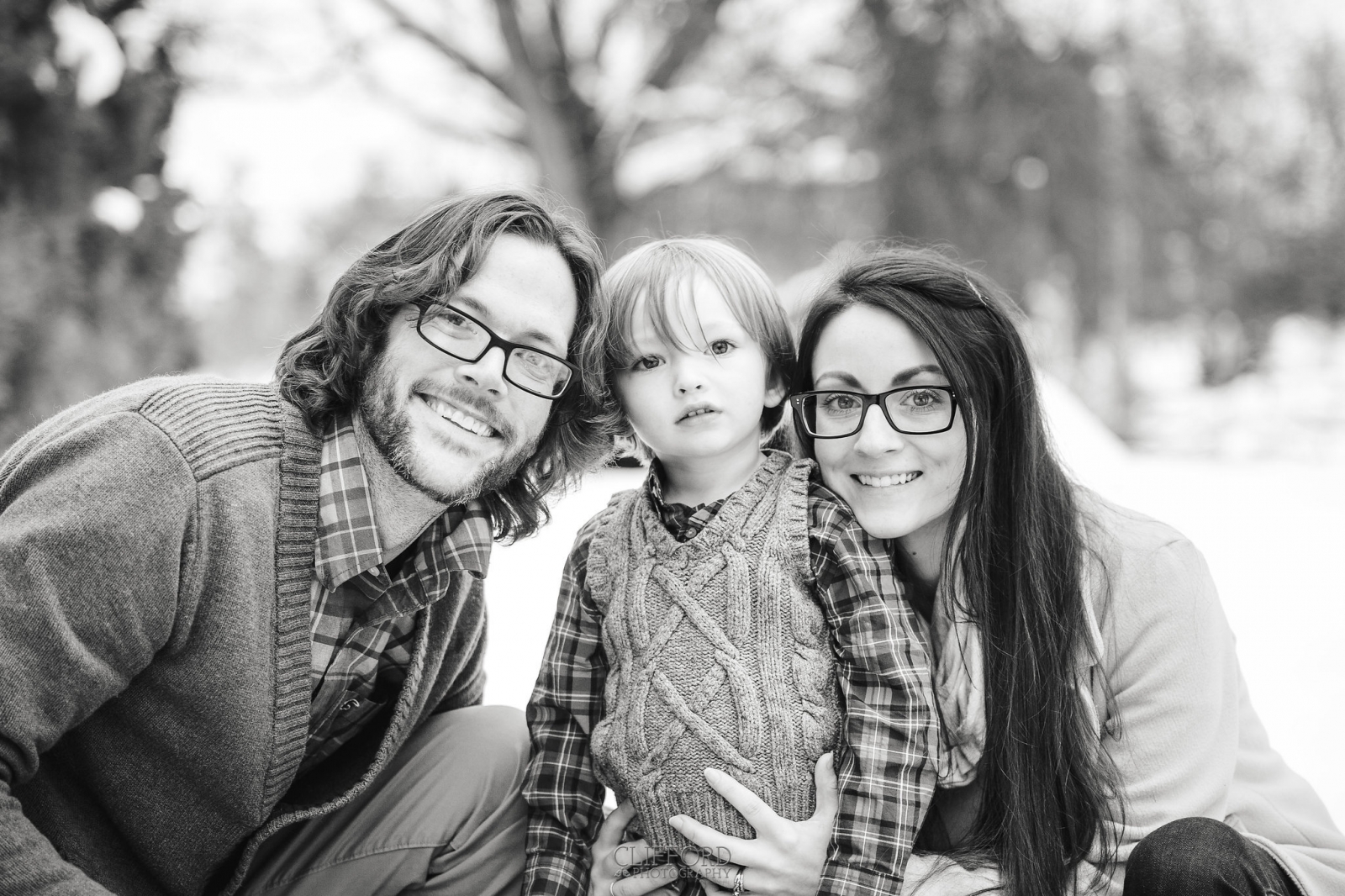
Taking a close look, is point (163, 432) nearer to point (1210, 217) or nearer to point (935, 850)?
point (935, 850)

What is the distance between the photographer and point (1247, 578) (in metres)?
4.14

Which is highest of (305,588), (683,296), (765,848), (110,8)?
(110,8)

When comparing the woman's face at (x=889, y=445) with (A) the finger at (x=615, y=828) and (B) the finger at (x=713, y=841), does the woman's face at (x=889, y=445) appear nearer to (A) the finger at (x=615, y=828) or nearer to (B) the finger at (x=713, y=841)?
(B) the finger at (x=713, y=841)

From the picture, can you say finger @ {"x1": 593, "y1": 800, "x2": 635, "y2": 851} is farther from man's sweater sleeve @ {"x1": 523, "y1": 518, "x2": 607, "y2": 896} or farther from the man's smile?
the man's smile

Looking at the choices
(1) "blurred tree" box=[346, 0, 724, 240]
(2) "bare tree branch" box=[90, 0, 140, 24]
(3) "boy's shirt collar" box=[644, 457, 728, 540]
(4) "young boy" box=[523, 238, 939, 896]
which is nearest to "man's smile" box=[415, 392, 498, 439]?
(4) "young boy" box=[523, 238, 939, 896]

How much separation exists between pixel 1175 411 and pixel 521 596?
1209 cm

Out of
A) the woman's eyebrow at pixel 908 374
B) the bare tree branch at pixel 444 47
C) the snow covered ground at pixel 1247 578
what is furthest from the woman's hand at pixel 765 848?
the bare tree branch at pixel 444 47

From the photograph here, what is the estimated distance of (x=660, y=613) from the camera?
1.73 metres

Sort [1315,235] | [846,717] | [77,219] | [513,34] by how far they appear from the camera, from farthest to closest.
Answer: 1. [1315,235]
2. [513,34]
3. [77,219]
4. [846,717]

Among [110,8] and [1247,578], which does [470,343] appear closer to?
[110,8]

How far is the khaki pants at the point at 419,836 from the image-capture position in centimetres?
189

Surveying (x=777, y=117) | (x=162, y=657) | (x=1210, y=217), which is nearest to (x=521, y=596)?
(x=162, y=657)

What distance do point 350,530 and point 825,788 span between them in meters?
0.95

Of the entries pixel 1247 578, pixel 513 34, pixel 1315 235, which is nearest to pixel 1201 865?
pixel 1247 578
